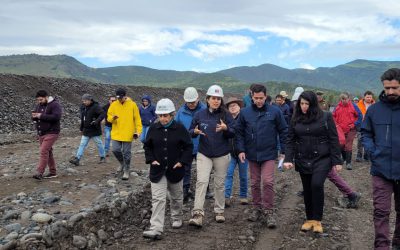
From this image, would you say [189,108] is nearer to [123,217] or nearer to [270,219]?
[123,217]

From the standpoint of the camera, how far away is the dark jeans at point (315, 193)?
677 cm

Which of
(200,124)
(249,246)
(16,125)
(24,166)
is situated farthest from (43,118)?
(16,125)

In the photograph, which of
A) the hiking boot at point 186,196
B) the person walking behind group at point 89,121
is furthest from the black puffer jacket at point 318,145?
the person walking behind group at point 89,121

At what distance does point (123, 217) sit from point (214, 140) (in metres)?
2.16

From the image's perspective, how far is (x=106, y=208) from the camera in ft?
24.5

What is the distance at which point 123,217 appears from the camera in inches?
301

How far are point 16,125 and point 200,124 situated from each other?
19.7 meters

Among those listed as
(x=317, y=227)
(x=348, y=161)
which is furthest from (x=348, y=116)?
(x=317, y=227)

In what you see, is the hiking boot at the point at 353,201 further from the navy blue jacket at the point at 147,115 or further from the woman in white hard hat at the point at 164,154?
the navy blue jacket at the point at 147,115

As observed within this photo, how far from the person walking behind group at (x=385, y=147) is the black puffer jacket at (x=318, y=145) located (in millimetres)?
929

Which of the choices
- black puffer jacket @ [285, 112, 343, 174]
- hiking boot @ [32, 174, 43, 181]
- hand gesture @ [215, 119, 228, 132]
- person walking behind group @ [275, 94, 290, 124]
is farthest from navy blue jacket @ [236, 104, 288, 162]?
person walking behind group @ [275, 94, 290, 124]

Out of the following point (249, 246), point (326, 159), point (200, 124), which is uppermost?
point (200, 124)

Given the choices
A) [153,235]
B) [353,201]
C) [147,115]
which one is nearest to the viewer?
[153,235]

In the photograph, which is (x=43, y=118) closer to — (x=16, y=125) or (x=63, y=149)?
(x=63, y=149)
